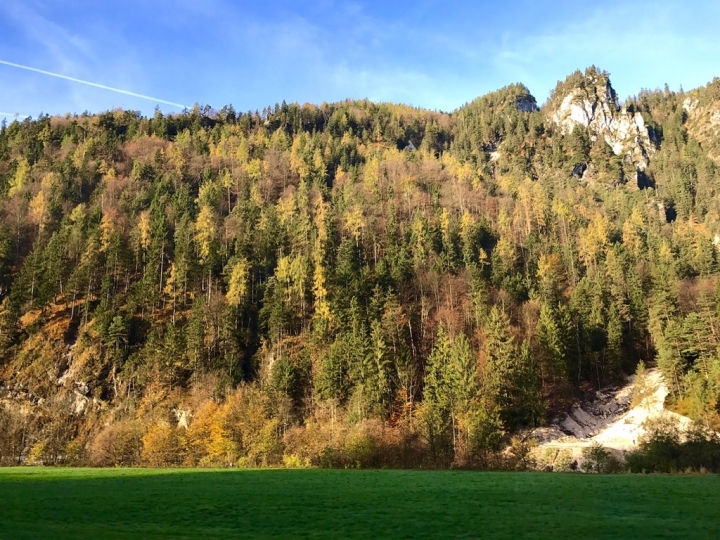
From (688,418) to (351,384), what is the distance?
131ft

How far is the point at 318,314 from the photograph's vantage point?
76375mm

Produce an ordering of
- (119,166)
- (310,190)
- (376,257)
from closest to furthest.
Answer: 1. (376,257)
2. (310,190)
3. (119,166)

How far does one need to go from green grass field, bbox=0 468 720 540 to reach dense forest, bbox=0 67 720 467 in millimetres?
21748

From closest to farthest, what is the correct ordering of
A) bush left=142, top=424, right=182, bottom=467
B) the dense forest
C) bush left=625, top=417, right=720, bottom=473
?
bush left=625, top=417, right=720, bottom=473, bush left=142, top=424, right=182, bottom=467, the dense forest

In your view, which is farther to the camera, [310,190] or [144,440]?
[310,190]

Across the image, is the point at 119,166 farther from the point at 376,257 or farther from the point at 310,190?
the point at 376,257

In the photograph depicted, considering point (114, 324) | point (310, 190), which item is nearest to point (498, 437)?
point (114, 324)

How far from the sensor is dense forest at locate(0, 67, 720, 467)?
56.8m

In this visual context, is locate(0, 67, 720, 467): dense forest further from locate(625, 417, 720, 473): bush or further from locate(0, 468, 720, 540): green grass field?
locate(0, 468, 720, 540): green grass field

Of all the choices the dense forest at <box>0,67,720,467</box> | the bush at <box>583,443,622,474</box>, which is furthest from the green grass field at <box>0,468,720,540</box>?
the dense forest at <box>0,67,720,467</box>

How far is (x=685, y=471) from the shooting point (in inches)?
1416

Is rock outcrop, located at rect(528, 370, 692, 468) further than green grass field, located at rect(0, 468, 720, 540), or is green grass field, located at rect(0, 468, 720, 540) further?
rock outcrop, located at rect(528, 370, 692, 468)

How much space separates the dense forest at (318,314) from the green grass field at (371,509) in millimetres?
21748

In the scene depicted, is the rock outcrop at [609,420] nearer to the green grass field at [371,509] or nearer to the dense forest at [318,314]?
the dense forest at [318,314]
